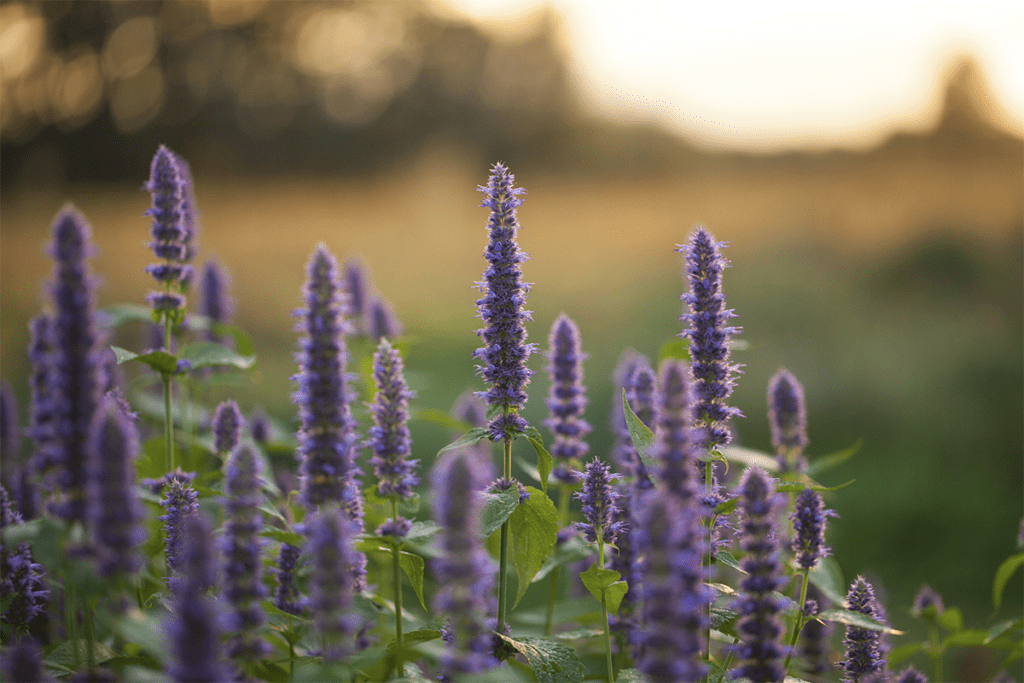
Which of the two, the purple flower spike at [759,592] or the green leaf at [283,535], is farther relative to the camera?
the green leaf at [283,535]

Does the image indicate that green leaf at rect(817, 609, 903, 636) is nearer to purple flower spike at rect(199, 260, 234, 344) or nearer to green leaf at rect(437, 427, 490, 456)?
green leaf at rect(437, 427, 490, 456)

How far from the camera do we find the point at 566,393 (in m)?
3.67

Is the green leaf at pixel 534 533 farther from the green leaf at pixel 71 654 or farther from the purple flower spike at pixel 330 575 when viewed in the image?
the green leaf at pixel 71 654

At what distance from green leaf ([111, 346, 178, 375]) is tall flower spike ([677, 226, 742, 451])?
220cm

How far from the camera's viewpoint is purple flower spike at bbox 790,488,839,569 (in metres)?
2.93

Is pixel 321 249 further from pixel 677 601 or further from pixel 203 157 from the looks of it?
pixel 203 157

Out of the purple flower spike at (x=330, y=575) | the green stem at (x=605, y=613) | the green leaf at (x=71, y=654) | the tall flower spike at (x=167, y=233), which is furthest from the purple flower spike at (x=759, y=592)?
the tall flower spike at (x=167, y=233)

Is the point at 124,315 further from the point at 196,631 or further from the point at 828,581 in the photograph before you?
the point at 828,581

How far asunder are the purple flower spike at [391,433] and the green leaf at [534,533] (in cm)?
48

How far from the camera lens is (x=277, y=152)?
78.8 feet

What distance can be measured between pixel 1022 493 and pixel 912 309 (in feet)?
17.2

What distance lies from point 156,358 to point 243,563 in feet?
4.67

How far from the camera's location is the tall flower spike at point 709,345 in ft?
9.21

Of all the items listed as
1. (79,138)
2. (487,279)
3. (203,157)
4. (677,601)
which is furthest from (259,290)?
(677,601)
